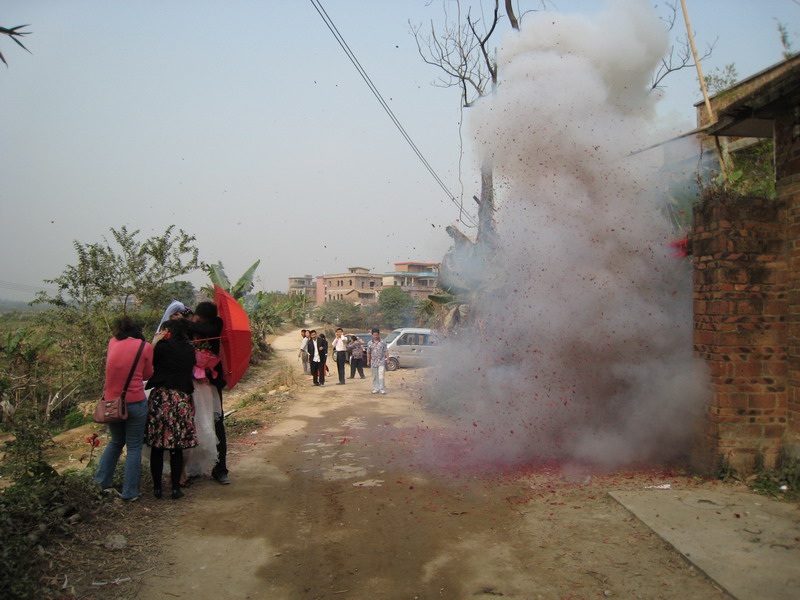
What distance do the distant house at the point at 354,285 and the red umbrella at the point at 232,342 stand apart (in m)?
74.3

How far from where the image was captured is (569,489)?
562 centimetres

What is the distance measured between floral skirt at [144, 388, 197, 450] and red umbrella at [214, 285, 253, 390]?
606 mm

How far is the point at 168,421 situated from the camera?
214 inches

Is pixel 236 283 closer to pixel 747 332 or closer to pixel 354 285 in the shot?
pixel 747 332

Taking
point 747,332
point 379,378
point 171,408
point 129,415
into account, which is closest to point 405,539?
point 171,408

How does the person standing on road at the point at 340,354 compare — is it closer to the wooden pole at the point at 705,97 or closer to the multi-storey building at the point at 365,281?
the wooden pole at the point at 705,97

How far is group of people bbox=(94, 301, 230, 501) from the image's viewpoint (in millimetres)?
5195

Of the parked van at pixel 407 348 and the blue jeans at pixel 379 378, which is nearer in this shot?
the blue jeans at pixel 379 378

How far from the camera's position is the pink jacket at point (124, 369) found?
512 centimetres

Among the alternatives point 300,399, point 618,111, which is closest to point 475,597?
point 618,111

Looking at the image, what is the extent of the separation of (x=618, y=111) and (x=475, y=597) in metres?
5.91

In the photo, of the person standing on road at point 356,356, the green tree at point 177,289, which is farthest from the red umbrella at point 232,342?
the green tree at point 177,289

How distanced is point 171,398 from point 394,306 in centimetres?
5071

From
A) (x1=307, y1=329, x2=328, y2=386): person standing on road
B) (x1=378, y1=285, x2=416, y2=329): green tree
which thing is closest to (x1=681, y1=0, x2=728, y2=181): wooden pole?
(x1=307, y1=329, x2=328, y2=386): person standing on road
